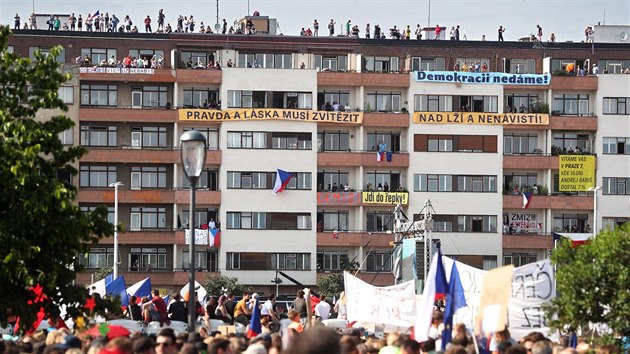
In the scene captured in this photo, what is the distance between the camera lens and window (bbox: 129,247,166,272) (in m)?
91.1

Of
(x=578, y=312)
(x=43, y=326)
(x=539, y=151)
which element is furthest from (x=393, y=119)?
(x=578, y=312)

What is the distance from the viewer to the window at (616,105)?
95.2 metres

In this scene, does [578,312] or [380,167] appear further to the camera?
[380,167]

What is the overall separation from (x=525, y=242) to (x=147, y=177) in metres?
23.1

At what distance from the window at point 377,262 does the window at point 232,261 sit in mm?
7680

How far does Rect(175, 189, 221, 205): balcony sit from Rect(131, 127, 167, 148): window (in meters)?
3.10

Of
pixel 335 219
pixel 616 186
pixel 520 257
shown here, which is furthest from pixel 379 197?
pixel 616 186

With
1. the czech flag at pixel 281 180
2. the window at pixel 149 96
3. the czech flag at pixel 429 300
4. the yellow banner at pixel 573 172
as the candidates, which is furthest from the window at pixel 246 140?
the czech flag at pixel 429 300

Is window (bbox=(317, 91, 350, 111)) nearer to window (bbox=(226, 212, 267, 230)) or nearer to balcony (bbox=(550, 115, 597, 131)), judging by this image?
window (bbox=(226, 212, 267, 230))

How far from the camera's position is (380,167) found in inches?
3686

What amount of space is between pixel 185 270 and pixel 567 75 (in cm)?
2616

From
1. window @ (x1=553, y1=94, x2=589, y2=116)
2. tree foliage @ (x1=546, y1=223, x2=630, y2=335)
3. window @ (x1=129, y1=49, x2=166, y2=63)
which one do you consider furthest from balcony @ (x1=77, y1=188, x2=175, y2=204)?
tree foliage @ (x1=546, y1=223, x2=630, y2=335)

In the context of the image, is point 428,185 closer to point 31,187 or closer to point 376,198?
point 376,198

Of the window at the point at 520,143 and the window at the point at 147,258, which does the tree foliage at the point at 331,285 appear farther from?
the window at the point at 520,143
